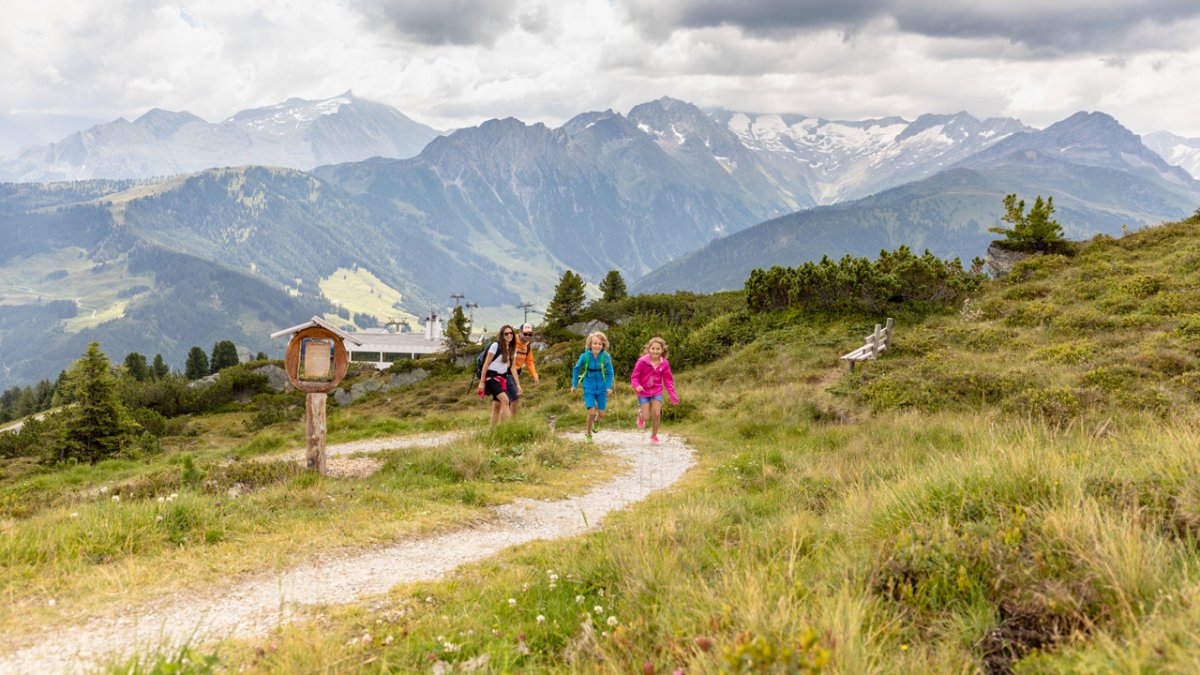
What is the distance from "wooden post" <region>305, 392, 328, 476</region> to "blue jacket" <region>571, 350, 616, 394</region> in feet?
17.9

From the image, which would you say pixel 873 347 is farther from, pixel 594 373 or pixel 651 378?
pixel 594 373

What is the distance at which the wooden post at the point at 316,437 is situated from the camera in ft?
32.9

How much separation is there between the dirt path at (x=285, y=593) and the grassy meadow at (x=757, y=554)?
0.32m

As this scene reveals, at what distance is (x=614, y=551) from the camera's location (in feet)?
15.6

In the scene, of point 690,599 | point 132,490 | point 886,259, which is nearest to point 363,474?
point 132,490

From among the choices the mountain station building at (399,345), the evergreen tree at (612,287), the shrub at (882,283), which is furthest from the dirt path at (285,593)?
the mountain station building at (399,345)

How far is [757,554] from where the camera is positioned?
4797mm

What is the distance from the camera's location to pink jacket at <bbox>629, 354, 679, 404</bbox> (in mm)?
13547

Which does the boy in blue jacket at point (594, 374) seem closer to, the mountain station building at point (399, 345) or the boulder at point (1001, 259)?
the boulder at point (1001, 259)

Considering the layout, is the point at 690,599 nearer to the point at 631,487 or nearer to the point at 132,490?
the point at 631,487

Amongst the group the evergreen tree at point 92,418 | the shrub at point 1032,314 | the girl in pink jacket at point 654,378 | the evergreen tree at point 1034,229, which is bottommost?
the evergreen tree at point 92,418

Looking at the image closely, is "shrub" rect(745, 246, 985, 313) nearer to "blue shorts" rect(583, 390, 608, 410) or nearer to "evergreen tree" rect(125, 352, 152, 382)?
"blue shorts" rect(583, 390, 608, 410)

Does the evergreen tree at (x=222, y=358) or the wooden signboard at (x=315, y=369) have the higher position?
the wooden signboard at (x=315, y=369)

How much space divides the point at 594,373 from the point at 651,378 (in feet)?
4.34
